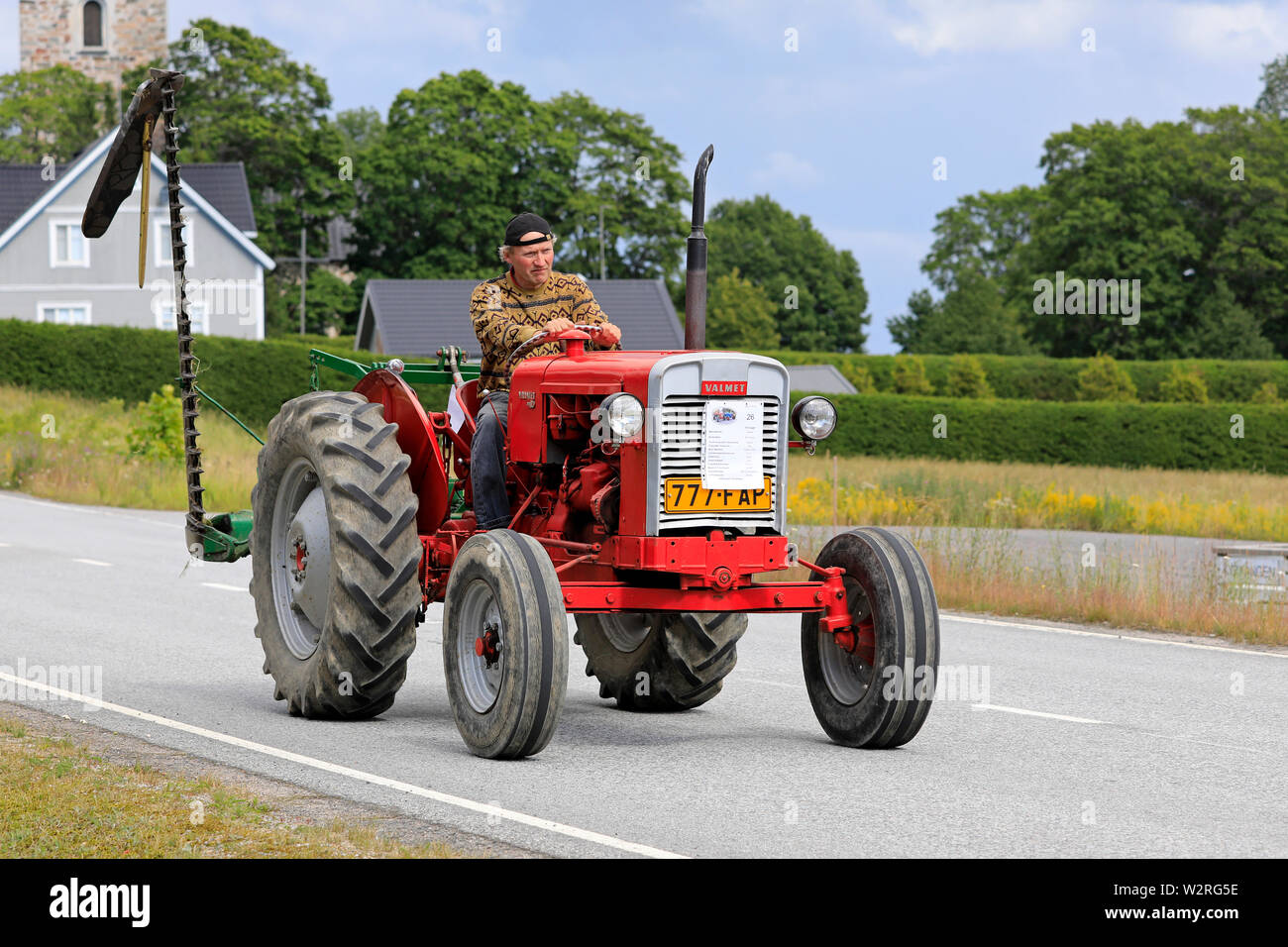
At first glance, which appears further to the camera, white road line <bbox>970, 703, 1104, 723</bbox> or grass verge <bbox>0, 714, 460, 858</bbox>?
white road line <bbox>970, 703, 1104, 723</bbox>

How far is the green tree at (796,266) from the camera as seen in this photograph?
3893 inches

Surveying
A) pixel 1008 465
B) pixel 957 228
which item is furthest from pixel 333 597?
pixel 957 228

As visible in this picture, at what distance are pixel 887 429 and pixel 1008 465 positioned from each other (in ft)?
17.2

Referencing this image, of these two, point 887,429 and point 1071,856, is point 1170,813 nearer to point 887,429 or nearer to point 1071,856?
point 1071,856

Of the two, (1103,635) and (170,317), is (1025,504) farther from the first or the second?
(170,317)

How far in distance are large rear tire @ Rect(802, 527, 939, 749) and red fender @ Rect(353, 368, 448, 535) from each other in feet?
6.82

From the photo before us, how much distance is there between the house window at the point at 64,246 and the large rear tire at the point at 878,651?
58.4 meters

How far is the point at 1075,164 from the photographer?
83875 millimetres

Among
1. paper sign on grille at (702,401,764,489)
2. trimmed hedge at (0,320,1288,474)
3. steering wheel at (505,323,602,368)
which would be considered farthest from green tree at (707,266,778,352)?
paper sign on grille at (702,401,764,489)

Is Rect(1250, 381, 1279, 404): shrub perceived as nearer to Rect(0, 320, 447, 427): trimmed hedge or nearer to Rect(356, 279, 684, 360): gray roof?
Rect(356, 279, 684, 360): gray roof

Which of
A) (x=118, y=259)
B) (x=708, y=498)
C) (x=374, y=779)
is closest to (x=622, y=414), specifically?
(x=708, y=498)

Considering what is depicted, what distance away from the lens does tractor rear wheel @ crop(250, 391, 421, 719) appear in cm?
894

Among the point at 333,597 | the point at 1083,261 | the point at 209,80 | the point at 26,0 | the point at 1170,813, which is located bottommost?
the point at 1170,813

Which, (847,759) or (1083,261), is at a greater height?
(1083,261)
